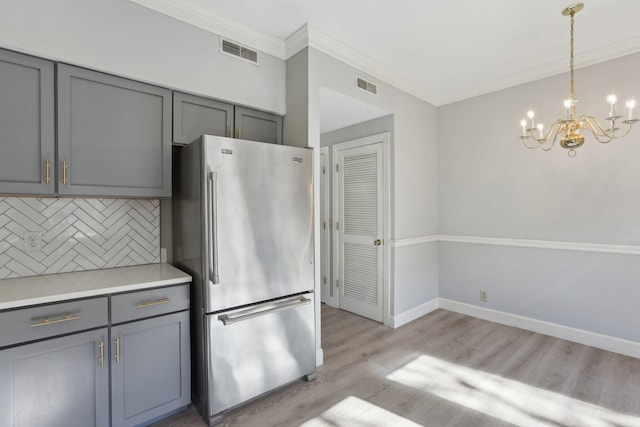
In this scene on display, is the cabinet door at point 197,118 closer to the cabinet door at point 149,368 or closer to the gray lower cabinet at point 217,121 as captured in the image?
the gray lower cabinet at point 217,121

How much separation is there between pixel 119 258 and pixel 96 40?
150 cm

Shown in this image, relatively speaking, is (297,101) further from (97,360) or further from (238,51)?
(97,360)

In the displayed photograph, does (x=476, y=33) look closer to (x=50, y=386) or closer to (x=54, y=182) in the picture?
(x=54, y=182)

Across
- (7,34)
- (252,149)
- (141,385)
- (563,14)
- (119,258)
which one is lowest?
(141,385)

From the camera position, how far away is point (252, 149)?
207cm

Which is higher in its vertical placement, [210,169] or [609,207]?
[210,169]

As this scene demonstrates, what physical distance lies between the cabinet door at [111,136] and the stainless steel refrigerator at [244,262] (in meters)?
0.21

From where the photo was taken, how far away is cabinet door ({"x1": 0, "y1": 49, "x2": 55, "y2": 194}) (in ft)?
5.44

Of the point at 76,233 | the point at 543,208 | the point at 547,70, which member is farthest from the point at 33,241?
the point at 547,70

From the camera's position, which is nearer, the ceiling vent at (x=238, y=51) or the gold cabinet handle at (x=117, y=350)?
the gold cabinet handle at (x=117, y=350)

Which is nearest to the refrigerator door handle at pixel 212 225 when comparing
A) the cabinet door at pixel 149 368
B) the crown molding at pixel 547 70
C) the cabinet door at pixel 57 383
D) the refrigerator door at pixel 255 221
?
the refrigerator door at pixel 255 221

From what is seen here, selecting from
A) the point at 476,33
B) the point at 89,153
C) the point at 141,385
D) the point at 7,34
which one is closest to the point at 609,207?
the point at 476,33

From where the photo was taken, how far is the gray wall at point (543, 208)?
2.86 meters

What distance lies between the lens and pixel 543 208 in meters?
3.31
